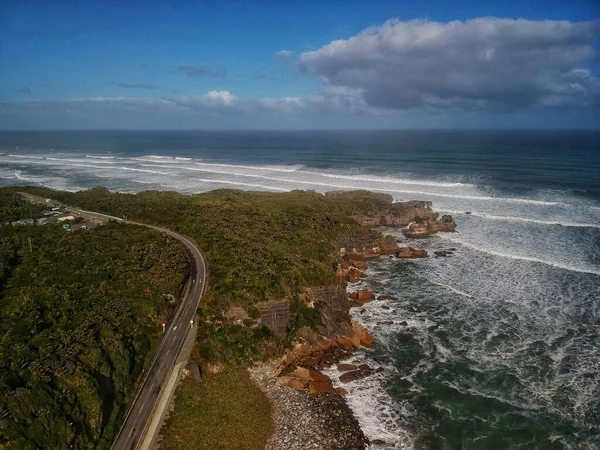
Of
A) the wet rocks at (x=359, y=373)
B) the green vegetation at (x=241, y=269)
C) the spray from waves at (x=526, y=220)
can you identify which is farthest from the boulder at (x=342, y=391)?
the spray from waves at (x=526, y=220)

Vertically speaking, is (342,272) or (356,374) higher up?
(342,272)

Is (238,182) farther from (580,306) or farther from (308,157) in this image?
(580,306)

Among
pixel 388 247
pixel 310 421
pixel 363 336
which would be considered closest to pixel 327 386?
pixel 310 421

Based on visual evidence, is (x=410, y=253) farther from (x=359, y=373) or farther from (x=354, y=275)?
(x=359, y=373)

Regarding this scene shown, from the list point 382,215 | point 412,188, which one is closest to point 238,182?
point 412,188

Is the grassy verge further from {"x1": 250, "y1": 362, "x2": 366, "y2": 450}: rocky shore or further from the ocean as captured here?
the ocean

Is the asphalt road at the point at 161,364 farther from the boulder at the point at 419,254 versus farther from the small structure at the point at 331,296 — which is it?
the boulder at the point at 419,254
